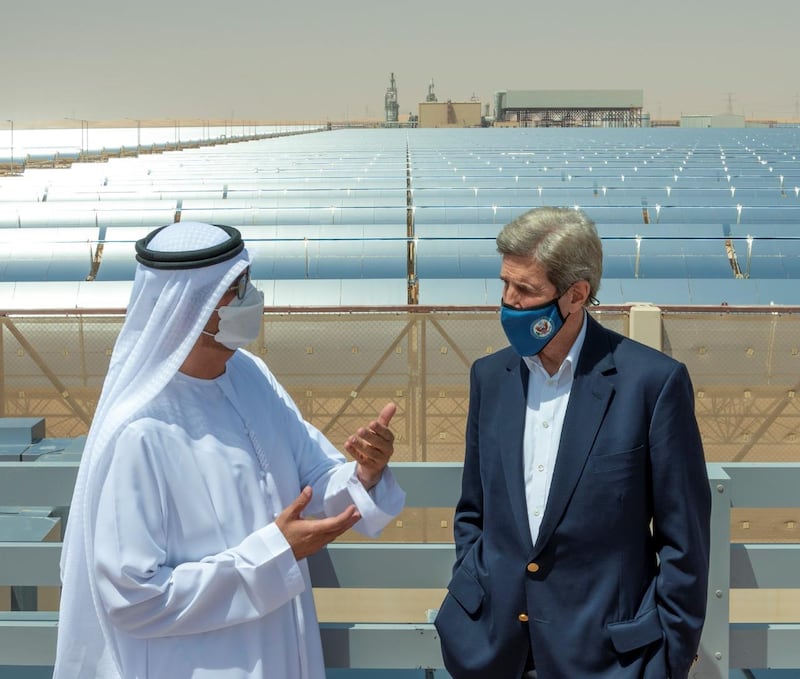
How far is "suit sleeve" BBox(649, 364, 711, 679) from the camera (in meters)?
2.15

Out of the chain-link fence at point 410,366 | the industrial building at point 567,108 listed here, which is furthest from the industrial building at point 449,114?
the chain-link fence at point 410,366

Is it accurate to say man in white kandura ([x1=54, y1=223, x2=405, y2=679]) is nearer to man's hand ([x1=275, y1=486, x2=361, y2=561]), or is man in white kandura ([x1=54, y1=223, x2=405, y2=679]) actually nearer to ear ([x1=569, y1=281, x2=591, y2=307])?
man's hand ([x1=275, y1=486, x2=361, y2=561])

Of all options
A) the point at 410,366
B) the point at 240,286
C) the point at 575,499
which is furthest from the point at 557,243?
the point at 410,366

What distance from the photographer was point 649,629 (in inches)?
85.6

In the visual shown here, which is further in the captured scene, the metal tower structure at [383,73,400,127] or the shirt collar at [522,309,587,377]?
the metal tower structure at [383,73,400,127]

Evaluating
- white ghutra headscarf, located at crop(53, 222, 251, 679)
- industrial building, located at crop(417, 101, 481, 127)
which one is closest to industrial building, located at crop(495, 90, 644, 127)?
industrial building, located at crop(417, 101, 481, 127)

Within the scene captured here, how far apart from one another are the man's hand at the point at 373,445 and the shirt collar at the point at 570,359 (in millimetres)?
325

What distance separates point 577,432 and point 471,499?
1.05 feet

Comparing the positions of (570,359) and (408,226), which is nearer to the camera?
(570,359)

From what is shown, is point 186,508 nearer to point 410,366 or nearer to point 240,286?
point 240,286

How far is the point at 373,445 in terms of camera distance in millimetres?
2260

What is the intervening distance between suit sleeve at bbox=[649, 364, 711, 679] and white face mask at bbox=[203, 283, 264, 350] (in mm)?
844

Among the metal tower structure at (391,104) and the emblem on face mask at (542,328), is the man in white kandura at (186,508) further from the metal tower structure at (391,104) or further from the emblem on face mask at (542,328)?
the metal tower structure at (391,104)

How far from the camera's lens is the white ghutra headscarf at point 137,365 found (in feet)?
6.94
